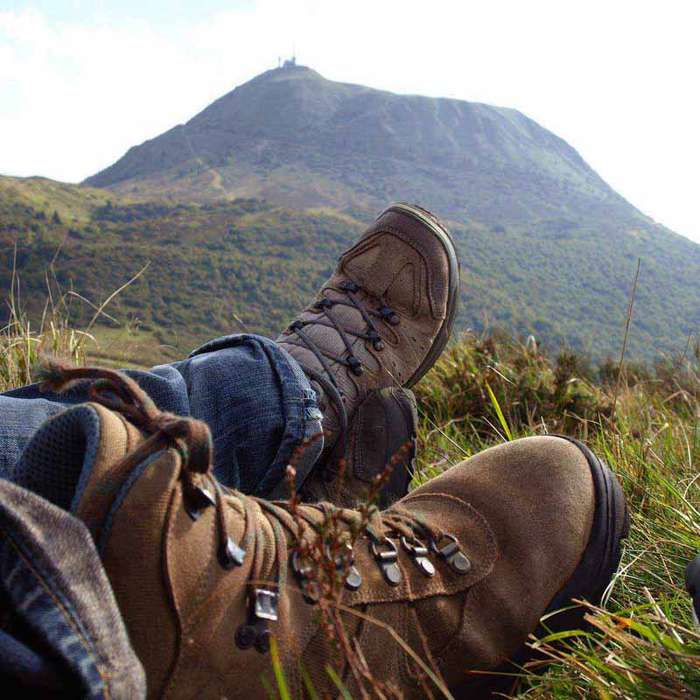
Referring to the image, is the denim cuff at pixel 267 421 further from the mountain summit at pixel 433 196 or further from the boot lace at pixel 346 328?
the mountain summit at pixel 433 196

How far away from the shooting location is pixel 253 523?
0.97 metres

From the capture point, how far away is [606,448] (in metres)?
1.80

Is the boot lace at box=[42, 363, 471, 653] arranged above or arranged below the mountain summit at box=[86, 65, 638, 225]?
below

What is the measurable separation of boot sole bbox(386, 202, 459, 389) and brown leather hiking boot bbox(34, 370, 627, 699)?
2.79ft

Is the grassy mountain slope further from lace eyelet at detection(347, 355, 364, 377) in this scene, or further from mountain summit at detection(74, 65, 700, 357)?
lace eyelet at detection(347, 355, 364, 377)

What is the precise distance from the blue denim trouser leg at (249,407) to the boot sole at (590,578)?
59 centimetres

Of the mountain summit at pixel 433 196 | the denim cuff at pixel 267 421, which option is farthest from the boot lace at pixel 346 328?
the mountain summit at pixel 433 196

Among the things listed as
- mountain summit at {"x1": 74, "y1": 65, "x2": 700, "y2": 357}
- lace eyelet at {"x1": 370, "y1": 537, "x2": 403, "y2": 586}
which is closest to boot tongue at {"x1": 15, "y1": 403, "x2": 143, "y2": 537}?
lace eyelet at {"x1": 370, "y1": 537, "x2": 403, "y2": 586}

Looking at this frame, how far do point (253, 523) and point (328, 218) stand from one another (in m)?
86.6

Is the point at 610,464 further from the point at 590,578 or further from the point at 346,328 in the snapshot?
the point at 346,328

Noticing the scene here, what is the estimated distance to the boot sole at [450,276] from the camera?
7.50 feet

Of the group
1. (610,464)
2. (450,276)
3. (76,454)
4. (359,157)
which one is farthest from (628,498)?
(359,157)

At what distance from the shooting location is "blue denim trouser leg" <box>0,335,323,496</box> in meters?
1.51

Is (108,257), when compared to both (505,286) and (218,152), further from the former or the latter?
(218,152)
